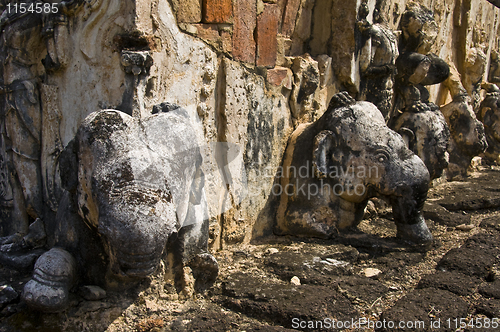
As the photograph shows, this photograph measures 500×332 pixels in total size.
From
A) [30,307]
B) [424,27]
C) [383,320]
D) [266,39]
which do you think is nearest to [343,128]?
[266,39]

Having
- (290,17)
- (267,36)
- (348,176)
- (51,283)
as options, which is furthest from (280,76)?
(51,283)

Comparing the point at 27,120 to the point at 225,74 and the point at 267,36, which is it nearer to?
the point at 225,74

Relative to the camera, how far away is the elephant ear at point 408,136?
477cm

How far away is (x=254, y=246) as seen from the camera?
347 cm

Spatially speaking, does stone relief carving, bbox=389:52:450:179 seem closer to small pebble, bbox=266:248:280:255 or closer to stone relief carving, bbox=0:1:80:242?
small pebble, bbox=266:248:280:255

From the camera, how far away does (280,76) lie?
146 inches

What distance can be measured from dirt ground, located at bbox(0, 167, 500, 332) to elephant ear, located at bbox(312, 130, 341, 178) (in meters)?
0.53

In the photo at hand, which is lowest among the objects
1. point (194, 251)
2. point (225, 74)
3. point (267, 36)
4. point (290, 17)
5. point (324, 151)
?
point (194, 251)

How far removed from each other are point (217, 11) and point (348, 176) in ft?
4.89

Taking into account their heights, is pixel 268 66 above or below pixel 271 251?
above

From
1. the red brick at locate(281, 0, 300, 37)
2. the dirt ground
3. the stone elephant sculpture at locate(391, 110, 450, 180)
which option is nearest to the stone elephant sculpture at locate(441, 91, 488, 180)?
the stone elephant sculpture at locate(391, 110, 450, 180)

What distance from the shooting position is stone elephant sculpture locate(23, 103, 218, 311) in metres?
2.00

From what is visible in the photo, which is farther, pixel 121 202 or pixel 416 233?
pixel 416 233

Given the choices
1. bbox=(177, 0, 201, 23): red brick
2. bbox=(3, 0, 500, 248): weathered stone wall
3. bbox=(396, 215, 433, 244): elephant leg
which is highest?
Answer: bbox=(177, 0, 201, 23): red brick
